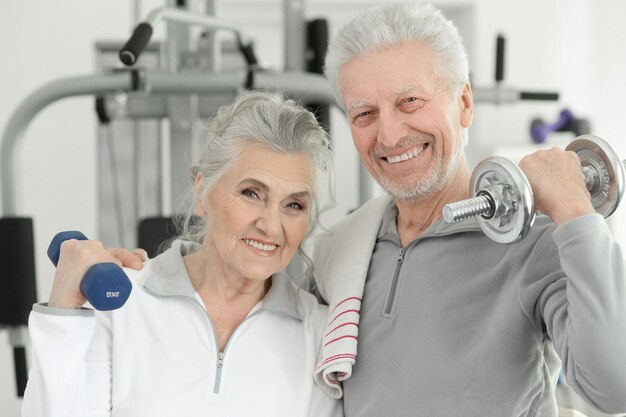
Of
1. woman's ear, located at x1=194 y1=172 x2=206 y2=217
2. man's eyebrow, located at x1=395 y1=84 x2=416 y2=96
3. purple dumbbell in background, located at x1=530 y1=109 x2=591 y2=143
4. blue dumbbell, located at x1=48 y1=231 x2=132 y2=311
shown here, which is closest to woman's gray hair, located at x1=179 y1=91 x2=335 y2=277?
woman's ear, located at x1=194 y1=172 x2=206 y2=217

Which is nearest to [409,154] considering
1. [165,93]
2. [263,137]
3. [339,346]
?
[263,137]

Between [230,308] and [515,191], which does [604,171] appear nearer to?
[515,191]

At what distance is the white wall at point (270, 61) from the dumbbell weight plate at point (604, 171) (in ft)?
9.22

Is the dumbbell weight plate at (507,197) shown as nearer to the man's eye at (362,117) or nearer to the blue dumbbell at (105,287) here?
the man's eye at (362,117)

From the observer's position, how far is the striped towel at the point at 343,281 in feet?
4.60

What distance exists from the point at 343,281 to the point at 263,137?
1.07 feet

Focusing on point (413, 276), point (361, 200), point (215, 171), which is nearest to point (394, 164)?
point (413, 276)

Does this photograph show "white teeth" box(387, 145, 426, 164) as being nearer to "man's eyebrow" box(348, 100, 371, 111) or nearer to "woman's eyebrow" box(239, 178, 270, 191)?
"man's eyebrow" box(348, 100, 371, 111)

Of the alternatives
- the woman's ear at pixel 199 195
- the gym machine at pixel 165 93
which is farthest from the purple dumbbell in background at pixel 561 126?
the woman's ear at pixel 199 195

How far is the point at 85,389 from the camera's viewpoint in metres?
1.33

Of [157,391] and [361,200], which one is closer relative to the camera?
[157,391]

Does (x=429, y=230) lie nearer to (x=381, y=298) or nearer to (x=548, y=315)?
(x=381, y=298)

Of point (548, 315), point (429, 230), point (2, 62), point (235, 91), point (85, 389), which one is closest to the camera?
point (548, 315)

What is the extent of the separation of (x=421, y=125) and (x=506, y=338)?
1.37 ft
